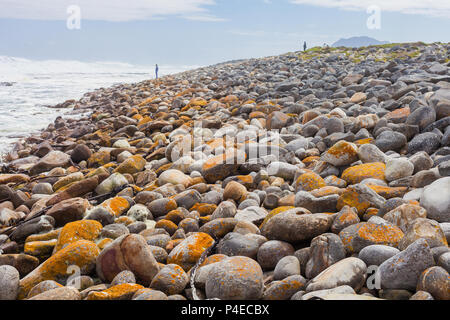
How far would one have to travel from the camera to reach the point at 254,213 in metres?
3.33

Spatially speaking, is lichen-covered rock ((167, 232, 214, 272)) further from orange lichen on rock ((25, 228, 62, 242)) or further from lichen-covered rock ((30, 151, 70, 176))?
lichen-covered rock ((30, 151, 70, 176))

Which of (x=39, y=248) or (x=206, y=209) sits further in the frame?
(x=206, y=209)

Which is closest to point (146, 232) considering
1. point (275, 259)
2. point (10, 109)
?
point (275, 259)

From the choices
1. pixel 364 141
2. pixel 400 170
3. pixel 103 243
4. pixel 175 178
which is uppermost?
pixel 364 141

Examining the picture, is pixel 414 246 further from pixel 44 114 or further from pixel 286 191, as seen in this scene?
pixel 44 114

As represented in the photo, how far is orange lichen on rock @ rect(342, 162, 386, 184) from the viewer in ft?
12.1

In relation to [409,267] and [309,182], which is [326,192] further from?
[409,267]

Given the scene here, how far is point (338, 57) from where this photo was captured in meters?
16.2

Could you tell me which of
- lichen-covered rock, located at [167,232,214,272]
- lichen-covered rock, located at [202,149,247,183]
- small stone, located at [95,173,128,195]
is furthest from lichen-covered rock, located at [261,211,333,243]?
small stone, located at [95,173,128,195]

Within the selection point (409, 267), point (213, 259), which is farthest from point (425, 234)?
point (213, 259)

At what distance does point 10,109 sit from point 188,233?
55.9 feet

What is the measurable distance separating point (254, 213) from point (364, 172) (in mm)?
1280

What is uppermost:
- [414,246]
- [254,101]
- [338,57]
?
[338,57]

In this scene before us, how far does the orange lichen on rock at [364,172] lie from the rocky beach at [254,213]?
2 centimetres
